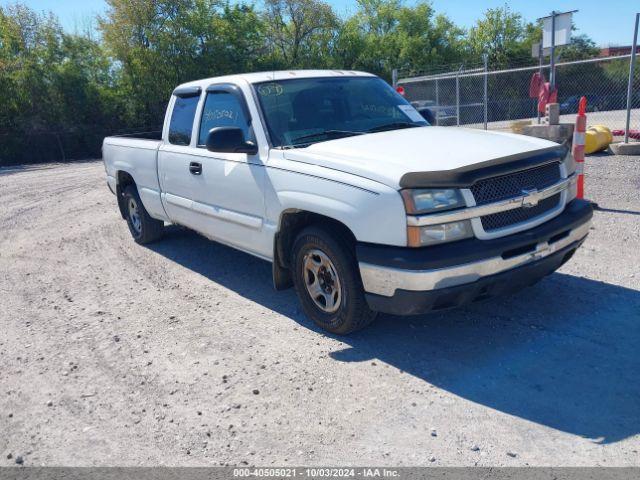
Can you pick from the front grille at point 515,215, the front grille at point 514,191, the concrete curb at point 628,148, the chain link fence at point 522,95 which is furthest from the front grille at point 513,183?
the chain link fence at point 522,95

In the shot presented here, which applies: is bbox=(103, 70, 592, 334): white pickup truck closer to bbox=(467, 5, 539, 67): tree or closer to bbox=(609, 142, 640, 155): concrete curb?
bbox=(609, 142, 640, 155): concrete curb

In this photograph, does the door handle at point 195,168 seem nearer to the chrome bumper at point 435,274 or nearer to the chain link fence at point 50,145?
the chrome bumper at point 435,274

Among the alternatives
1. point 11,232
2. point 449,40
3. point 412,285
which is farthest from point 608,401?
point 449,40

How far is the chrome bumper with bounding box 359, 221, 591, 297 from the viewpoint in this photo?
3.62m

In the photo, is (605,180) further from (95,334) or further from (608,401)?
(95,334)

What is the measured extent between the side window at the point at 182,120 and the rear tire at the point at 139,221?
1428mm

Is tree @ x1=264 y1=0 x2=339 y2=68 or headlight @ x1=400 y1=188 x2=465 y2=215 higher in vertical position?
tree @ x1=264 y1=0 x2=339 y2=68

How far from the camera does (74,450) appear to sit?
3295mm

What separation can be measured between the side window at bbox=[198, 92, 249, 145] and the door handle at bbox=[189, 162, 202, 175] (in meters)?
0.22

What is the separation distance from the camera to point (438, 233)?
145 inches

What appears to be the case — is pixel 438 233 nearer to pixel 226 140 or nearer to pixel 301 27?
pixel 226 140

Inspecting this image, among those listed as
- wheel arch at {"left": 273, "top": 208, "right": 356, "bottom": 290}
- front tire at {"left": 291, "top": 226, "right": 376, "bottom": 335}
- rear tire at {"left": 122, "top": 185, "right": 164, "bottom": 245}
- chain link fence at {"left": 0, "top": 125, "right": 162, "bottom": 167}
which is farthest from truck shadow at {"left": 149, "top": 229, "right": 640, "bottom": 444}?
chain link fence at {"left": 0, "top": 125, "right": 162, "bottom": 167}

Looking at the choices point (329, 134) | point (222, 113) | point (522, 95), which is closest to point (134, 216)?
point (222, 113)

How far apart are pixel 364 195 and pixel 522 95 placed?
22776mm
